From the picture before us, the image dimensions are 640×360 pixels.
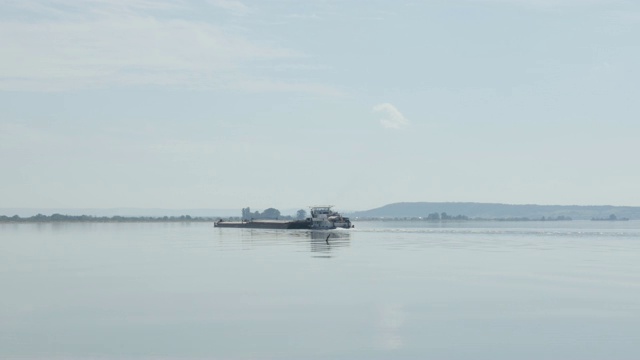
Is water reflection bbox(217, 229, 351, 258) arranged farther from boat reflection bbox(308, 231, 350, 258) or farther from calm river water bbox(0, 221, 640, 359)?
calm river water bbox(0, 221, 640, 359)

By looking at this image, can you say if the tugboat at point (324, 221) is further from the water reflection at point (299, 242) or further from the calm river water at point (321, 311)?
the calm river water at point (321, 311)

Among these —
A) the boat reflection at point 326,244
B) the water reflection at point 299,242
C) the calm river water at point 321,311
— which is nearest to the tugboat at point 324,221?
A: the water reflection at point 299,242

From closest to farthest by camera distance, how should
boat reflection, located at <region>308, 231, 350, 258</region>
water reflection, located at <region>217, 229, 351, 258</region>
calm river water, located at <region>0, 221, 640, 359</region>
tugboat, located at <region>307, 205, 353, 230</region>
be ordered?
calm river water, located at <region>0, 221, 640, 359</region>
boat reflection, located at <region>308, 231, 350, 258</region>
water reflection, located at <region>217, 229, 351, 258</region>
tugboat, located at <region>307, 205, 353, 230</region>

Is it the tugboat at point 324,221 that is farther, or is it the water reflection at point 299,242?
the tugboat at point 324,221

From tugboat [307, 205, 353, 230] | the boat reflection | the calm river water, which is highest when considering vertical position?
tugboat [307, 205, 353, 230]

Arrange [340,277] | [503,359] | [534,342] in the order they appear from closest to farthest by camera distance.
Answer: 1. [503,359]
2. [534,342]
3. [340,277]

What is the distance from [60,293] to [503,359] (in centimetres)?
2779

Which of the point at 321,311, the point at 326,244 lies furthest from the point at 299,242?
the point at 321,311

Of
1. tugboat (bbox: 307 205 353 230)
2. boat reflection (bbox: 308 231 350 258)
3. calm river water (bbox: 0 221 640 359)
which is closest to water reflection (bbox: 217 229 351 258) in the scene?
boat reflection (bbox: 308 231 350 258)

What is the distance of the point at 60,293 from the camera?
45.4 m

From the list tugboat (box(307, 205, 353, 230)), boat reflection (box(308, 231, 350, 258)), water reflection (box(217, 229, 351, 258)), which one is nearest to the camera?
boat reflection (box(308, 231, 350, 258))

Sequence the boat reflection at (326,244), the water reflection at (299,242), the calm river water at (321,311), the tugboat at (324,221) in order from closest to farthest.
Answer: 1. the calm river water at (321,311)
2. the boat reflection at (326,244)
3. the water reflection at (299,242)
4. the tugboat at (324,221)

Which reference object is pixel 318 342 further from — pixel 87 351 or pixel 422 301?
pixel 422 301

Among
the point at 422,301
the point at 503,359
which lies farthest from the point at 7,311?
the point at 503,359
